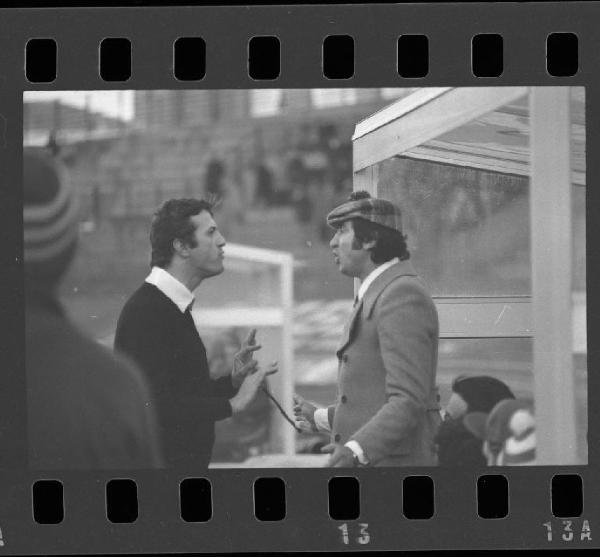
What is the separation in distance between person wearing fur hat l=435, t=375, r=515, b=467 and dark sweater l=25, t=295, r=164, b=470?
1.05 m

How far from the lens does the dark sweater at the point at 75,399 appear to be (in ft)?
13.9

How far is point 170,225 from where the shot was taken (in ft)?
14.0

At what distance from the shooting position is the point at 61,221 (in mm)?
4258

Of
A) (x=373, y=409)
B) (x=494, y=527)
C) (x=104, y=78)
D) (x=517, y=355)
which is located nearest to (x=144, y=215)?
(x=104, y=78)

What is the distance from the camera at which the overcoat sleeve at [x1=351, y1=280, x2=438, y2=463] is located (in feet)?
13.8

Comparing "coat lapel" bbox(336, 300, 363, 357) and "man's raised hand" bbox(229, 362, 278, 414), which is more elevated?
"coat lapel" bbox(336, 300, 363, 357)

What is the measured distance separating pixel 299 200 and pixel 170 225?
18.8 inches

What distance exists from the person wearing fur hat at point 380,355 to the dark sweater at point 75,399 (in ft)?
1.97

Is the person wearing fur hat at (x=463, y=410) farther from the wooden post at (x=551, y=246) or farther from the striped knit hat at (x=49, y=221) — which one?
the striped knit hat at (x=49, y=221)

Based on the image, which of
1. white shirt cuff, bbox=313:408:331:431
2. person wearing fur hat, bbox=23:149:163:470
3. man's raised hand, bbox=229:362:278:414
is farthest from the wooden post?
person wearing fur hat, bbox=23:149:163:470

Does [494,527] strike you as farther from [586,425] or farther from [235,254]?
[235,254]

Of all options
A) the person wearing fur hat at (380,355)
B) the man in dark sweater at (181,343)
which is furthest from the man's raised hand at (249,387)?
the person wearing fur hat at (380,355)

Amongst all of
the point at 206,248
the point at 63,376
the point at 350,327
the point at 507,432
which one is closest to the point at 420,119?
the point at 350,327

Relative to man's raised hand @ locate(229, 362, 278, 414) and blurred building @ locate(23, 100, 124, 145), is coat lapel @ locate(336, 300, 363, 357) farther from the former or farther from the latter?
blurred building @ locate(23, 100, 124, 145)
